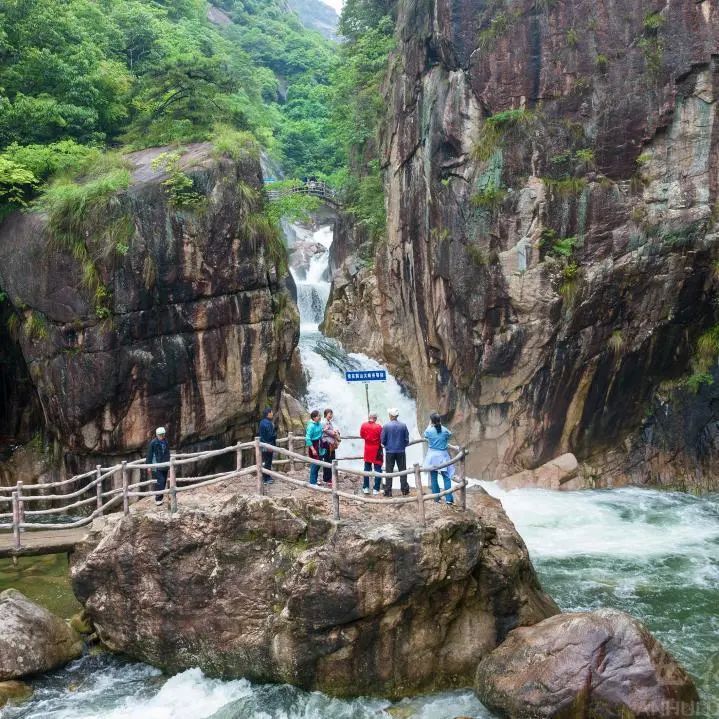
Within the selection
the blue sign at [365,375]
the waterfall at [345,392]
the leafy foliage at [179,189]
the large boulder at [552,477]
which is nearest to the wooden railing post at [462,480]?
the blue sign at [365,375]

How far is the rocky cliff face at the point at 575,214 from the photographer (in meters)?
19.2

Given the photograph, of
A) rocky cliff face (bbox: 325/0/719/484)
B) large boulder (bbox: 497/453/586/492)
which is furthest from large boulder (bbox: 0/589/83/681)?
rocky cliff face (bbox: 325/0/719/484)

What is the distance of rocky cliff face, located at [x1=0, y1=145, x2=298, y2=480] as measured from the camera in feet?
59.2

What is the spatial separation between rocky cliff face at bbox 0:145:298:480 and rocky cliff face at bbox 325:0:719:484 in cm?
Answer: 647

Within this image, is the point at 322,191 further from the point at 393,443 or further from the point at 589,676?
the point at 589,676

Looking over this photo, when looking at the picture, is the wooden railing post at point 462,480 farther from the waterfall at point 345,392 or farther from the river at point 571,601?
the waterfall at point 345,392

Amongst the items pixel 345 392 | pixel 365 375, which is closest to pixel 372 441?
pixel 365 375

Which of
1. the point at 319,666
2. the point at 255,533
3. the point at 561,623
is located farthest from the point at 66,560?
the point at 561,623

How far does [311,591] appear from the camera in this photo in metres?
9.62

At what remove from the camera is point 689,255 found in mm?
19312

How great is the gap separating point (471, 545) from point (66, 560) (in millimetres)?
8942

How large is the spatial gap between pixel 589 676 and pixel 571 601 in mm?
3970

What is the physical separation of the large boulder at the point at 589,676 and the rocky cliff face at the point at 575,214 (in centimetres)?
1184

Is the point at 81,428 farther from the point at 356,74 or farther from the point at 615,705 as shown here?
the point at 356,74
